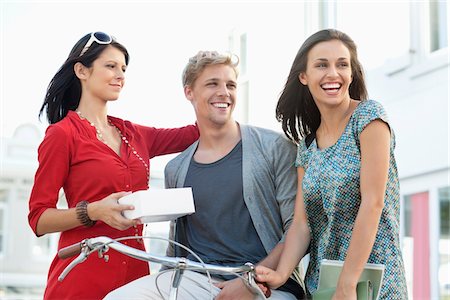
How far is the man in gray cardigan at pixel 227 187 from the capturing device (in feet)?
9.38

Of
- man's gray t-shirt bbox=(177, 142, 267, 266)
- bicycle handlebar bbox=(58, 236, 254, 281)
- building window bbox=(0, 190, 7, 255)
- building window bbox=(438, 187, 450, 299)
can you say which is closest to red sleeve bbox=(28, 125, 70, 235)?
man's gray t-shirt bbox=(177, 142, 267, 266)

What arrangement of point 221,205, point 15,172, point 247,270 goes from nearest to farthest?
point 247,270
point 221,205
point 15,172

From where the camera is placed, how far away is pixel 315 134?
9.42 ft

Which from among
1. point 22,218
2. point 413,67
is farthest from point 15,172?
point 413,67

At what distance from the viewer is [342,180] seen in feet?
8.54

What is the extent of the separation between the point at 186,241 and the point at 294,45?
2.84 metres

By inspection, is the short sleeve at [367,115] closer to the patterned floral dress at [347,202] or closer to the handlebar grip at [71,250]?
the patterned floral dress at [347,202]

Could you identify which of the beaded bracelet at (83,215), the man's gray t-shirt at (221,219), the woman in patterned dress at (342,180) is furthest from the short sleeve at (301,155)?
the beaded bracelet at (83,215)

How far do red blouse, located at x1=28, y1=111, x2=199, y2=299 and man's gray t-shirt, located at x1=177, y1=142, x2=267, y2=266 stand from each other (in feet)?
0.66

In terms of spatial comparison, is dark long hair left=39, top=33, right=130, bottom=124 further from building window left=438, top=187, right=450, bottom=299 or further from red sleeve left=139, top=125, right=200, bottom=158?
building window left=438, top=187, right=450, bottom=299

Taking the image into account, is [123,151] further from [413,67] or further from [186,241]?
[413,67]

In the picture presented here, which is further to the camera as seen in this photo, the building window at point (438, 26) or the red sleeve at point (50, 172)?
the building window at point (438, 26)

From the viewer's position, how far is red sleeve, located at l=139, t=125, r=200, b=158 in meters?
3.35

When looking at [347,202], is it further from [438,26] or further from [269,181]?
[438,26]
